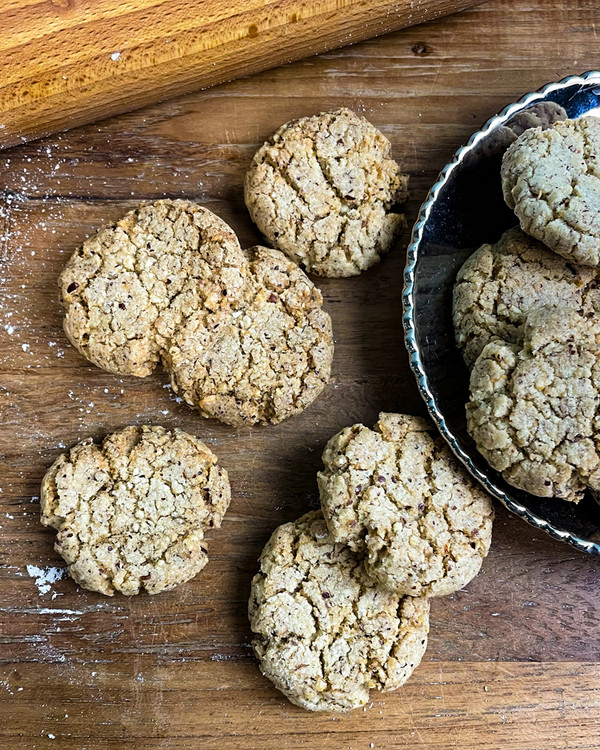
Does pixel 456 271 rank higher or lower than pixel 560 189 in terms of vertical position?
lower

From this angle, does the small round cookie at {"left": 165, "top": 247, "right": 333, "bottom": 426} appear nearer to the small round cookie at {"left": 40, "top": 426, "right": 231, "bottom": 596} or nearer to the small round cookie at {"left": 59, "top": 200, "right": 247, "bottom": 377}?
the small round cookie at {"left": 59, "top": 200, "right": 247, "bottom": 377}

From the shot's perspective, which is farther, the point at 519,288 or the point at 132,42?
the point at 132,42

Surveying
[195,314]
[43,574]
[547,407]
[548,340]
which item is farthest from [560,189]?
[43,574]

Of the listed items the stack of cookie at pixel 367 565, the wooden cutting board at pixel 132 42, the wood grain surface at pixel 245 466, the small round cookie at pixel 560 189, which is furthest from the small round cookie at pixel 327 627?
the wooden cutting board at pixel 132 42

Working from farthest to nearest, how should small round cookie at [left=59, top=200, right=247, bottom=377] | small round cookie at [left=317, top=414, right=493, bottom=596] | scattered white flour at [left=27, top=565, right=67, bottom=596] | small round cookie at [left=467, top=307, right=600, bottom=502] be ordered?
scattered white flour at [left=27, top=565, right=67, bottom=596], small round cookie at [left=59, top=200, right=247, bottom=377], small round cookie at [left=317, top=414, right=493, bottom=596], small round cookie at [left=467, top=307, right=600, bottom=502]

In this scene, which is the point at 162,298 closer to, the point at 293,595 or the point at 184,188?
the point at 184,188

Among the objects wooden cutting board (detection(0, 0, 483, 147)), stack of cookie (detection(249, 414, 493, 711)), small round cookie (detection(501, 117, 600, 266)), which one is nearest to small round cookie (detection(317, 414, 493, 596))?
stack of cookie (detection(249, 414, 493, 711))

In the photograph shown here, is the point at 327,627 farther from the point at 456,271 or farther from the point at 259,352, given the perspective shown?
the point at 456,271

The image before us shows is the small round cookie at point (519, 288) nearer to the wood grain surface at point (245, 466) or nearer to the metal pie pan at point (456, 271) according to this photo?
the metal pie pan at point (456, 271)
